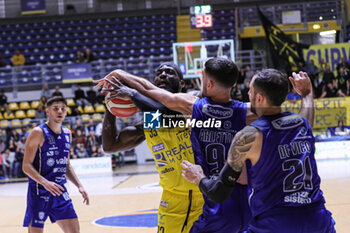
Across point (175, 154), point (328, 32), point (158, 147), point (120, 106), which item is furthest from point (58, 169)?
point (328, 32)

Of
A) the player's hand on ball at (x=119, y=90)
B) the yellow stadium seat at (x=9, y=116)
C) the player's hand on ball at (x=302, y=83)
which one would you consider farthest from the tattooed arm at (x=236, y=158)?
Answer: the yellow stadium seat at (x=9, y=116)

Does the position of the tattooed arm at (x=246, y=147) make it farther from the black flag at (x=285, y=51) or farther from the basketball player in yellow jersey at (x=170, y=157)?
the black flag at (x=285, y=51)

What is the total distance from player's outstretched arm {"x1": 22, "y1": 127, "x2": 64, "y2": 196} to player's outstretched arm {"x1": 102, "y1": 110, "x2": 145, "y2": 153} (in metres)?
1.28

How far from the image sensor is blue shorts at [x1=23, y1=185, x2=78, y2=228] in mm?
4471

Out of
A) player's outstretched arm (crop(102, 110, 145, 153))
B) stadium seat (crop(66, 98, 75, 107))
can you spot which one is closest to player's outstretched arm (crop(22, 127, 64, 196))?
player's outstretched arm (crop(102, 110, 145, 153))

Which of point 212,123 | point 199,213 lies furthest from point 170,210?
point 212,123

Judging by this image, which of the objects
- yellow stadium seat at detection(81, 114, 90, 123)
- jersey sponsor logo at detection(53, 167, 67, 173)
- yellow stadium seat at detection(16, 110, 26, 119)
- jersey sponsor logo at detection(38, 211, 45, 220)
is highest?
jersey sponsor logo at detection(53, 167, 67, 173)

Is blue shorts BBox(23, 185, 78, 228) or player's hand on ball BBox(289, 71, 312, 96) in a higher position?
player's hand on ball BBox(289, 71, 312, 96)

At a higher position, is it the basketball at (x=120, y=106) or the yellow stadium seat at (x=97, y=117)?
the basketball at (x=120, y=106)

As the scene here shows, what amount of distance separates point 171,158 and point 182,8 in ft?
67.6

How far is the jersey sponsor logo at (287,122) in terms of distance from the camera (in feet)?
7.64

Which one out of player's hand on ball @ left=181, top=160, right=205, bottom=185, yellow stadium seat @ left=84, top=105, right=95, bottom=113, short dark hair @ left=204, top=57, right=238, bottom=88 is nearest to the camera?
player's hand on ball @ left=181, top=160, right=205, bottom=185

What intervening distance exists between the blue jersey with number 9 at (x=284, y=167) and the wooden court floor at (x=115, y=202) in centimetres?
318

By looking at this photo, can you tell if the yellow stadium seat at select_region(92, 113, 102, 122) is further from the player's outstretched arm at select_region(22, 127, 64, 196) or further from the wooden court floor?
the player's outstretched arm at select_region(22, 127, 64, 196)
